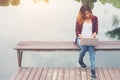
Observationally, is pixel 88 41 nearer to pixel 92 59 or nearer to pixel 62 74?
pixel 92 59

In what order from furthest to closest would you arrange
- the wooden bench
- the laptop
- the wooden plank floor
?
the wooden bench
the laptop
the wooden plank floor

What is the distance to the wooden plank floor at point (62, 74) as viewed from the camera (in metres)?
7.10

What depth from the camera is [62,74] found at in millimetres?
7332

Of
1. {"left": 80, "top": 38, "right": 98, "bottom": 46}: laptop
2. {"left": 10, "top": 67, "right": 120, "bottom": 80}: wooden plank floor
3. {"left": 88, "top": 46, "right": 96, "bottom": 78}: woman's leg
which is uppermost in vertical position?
{"left": 80, "top": 38, "right": 98, "bottom": 46}: laptop

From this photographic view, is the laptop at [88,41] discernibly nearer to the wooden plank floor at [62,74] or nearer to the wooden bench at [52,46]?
the wooden bench at [52,46]

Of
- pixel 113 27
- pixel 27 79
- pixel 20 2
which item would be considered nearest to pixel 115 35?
pixel 113 27

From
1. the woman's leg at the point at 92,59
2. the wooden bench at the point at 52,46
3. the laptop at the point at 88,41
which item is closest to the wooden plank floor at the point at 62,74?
the woman's leg at the point at 92,59

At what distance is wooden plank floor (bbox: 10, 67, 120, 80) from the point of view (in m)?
7.10

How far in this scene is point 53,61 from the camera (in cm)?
875

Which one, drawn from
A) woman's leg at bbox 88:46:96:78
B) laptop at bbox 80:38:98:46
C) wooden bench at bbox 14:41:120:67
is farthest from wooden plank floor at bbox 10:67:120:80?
laptop at bbox 80:38:98:46

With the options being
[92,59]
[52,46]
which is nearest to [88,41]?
[92,59]

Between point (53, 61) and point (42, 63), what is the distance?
0.80 ft

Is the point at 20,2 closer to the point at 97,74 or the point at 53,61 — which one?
the point at 53,61

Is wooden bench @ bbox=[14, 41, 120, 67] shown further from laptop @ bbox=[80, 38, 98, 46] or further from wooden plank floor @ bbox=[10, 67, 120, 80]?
wooden plank floor @ bbox=[10, 67, 120, 80]
